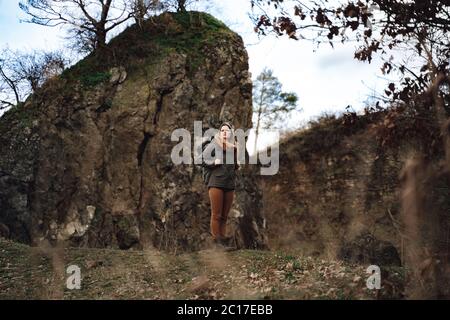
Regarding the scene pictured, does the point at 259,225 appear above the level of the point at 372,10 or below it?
below

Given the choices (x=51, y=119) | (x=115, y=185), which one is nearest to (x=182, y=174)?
(x=115, y=185)

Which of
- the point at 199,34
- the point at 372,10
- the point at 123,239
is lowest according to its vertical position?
the point at 123,239

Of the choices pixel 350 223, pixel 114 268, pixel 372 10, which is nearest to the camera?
pixel 372 10

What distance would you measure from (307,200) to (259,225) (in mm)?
7313

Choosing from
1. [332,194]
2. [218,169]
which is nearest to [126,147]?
[218,169]

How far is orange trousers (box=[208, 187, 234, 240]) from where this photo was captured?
26.7 ft

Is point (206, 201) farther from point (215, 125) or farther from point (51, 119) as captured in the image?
point (51, 119)

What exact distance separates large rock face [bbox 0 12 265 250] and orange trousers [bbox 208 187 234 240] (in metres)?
7.08

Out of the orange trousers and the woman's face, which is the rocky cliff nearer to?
the orange trousers

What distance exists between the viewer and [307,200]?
24703 millimetres

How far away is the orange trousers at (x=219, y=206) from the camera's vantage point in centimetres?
812
